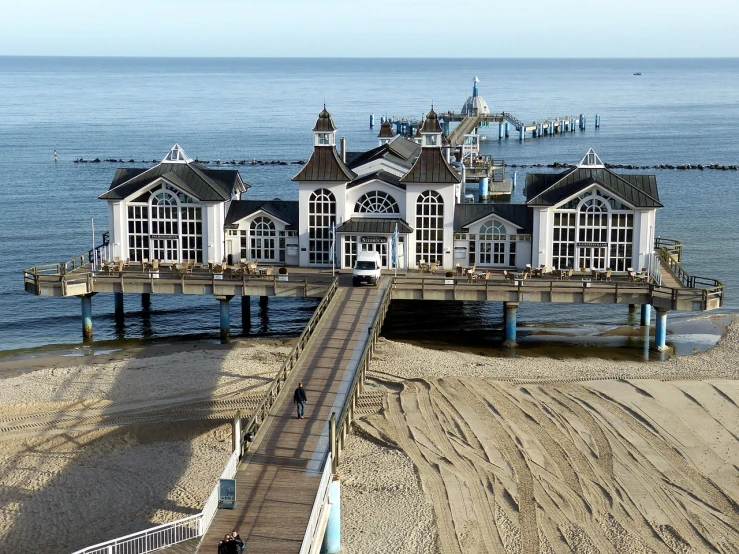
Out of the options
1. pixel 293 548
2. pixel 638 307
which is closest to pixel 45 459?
pixel 293 548

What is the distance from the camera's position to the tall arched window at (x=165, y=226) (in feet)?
170

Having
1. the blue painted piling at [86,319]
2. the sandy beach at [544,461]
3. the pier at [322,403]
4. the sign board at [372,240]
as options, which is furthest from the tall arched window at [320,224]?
the sandy beach at [544,461]

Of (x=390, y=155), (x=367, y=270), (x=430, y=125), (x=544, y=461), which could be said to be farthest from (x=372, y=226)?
(x=544, y=461)

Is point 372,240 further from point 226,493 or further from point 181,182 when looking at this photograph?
point 226,493

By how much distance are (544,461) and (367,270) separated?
1640 centimetres

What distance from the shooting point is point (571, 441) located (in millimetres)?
34250

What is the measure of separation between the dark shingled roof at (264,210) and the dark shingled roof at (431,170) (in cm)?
566

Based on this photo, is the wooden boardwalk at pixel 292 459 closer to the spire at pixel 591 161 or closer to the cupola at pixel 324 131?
the cupola at pixel 324 131

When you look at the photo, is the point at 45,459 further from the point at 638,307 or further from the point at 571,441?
the point at 638,307

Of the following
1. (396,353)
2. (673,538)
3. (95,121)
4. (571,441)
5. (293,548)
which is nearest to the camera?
(293,548)

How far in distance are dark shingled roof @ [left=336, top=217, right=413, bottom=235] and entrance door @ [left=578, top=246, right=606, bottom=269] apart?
7.95 meters

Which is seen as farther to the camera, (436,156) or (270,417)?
(436,156)

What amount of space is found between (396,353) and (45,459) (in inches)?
655

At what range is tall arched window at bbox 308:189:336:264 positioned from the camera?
170ft
